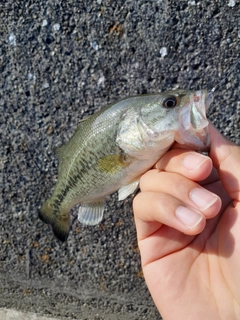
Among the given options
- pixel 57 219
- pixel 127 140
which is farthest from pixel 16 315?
pixel 127 140

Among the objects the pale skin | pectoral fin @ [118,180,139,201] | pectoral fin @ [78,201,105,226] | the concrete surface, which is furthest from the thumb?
the concrete surface

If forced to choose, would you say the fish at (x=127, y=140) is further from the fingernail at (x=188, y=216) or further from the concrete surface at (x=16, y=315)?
the concrete surface at (x=16, y=315)

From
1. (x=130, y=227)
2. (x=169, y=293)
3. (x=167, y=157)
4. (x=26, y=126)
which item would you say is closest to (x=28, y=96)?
(x=26, y=126)

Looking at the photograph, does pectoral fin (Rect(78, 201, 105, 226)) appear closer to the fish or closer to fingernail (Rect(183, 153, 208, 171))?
the fish

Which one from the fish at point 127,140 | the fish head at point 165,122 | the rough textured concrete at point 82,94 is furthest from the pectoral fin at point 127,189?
the rough textured concrete at point 82,94

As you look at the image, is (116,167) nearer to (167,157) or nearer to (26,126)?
(167,157)

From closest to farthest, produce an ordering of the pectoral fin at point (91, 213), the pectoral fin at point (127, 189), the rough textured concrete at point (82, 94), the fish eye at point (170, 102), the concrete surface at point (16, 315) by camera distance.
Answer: the fish eye at point (170, 102), the pectoral fin at point (127, 189), the pectoral fin at point (91, 213), the rough textured concrete at point (82, 94), the concrete surface at point (16, 315)
